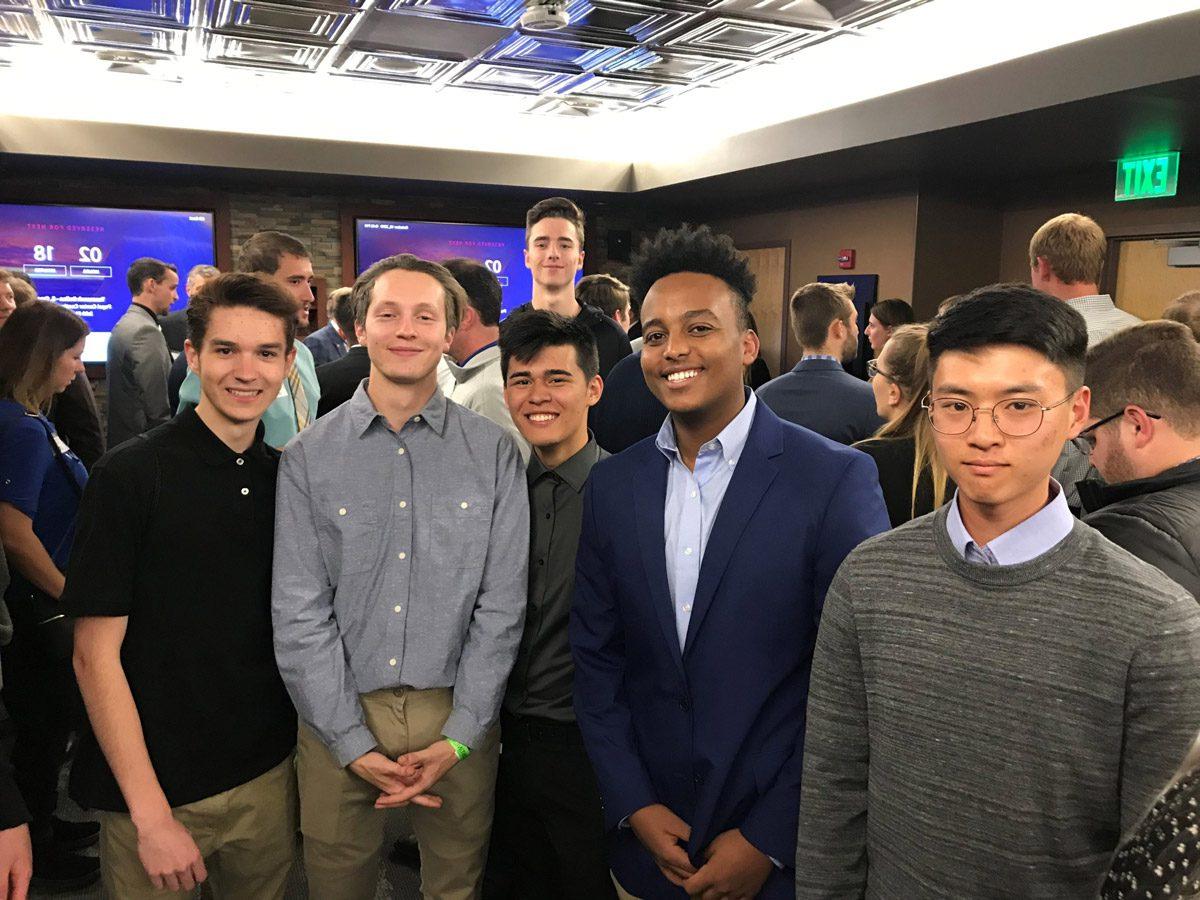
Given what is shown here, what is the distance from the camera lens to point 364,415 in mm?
1918

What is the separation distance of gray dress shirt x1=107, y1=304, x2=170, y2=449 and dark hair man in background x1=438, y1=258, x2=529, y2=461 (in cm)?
290

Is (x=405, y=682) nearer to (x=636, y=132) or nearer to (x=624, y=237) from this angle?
(x=636, y=132)

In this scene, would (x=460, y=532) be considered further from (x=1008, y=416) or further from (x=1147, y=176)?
(x=1147, y=176)

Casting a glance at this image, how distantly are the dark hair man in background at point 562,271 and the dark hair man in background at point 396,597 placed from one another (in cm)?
126

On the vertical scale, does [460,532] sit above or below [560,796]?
above

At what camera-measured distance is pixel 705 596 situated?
154cm

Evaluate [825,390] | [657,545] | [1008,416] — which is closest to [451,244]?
[825,390]

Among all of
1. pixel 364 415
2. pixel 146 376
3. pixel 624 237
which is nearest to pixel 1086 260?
pixel 364 415

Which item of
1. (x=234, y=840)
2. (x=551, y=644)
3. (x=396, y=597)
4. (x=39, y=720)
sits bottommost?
(x=39, y=720)

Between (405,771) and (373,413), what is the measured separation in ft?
2.58

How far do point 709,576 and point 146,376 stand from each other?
4950 millimetres

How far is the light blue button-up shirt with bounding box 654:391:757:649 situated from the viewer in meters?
1.62

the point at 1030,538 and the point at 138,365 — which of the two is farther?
the point at 138,365

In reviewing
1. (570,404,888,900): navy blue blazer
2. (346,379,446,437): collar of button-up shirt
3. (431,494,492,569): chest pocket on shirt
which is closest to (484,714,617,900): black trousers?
(570,404,888,900): navy blue blazer
